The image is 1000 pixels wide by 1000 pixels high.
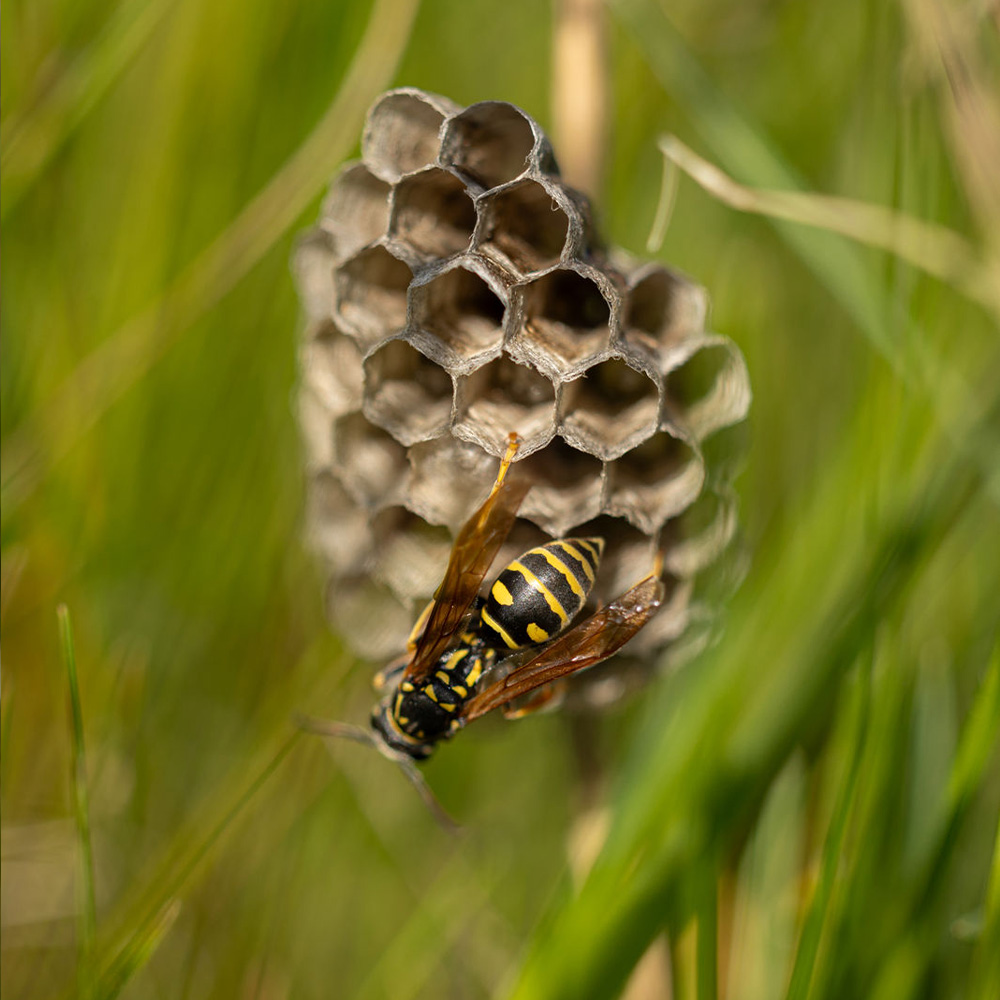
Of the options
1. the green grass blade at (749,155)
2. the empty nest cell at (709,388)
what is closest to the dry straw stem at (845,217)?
the green grass blade at (749,155)

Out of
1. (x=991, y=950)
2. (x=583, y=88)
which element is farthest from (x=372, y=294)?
(x=991, y=950)

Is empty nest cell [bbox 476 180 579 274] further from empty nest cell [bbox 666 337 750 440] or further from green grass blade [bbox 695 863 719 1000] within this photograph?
green grass blade [bbox 695 863 719 1000]

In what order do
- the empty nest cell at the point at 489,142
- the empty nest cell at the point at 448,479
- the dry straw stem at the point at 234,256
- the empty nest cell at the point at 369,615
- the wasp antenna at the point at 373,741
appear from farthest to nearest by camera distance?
the dry straw stem at the point at 234,256
the empty nest cell at the point at 369,615
the wasp antenna at the point at 373,741
the empty nest cell at the point at 448,479
the empty nest cell at the point at 489,142

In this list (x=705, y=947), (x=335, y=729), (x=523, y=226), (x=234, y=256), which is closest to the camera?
(x=705, y=947)

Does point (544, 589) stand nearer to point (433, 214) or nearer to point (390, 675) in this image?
point (390, 675)

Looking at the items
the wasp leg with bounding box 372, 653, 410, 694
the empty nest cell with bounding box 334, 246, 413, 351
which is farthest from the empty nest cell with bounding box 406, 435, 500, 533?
the wasp leg with bounding box 372, 653, 410, 694

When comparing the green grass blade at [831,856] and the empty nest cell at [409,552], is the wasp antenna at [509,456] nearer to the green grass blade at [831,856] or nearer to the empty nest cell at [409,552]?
the empty nest cell at [409,552]

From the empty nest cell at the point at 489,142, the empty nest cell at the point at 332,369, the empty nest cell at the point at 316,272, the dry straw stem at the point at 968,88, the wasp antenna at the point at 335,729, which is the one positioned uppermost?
the dry straw stem at the point at 968,88

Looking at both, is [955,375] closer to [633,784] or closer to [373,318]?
[633,784]
